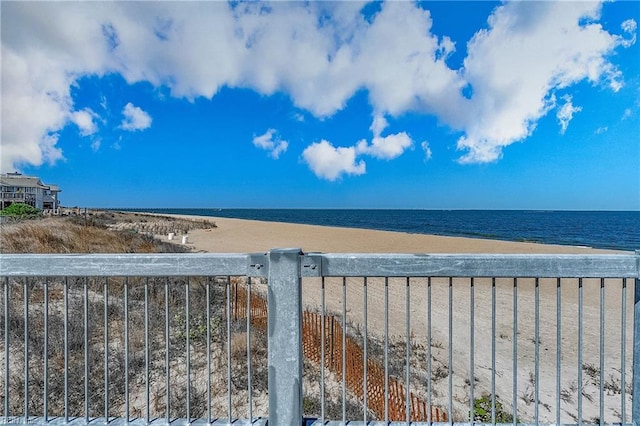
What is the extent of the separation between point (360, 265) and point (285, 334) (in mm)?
580

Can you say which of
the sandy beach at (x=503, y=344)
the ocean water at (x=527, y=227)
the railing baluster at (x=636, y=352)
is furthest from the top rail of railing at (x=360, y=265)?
the ocean water at (x=527, y=227)

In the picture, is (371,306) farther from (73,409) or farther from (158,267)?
(158,267)

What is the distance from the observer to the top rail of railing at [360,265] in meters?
1.96

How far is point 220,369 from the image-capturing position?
3.93m

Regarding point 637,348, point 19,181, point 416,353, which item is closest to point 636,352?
point 637,348

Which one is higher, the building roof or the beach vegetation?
the building roof

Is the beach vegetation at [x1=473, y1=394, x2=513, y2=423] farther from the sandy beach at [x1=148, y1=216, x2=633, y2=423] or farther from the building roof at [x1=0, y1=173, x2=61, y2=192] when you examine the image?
the building roof at [x1=0, y1=173, x2=61, y2=192]

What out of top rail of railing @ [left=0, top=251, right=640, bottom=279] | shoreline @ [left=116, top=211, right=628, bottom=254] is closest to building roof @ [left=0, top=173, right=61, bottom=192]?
shoreline @ [left=116, top=211, right=628, bottom=254]

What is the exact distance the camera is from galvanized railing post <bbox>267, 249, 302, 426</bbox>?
1.98 m

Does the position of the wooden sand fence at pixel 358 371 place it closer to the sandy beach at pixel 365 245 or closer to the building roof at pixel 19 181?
the sandy beach at pixel 365 245

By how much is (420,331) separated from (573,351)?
2358 mm

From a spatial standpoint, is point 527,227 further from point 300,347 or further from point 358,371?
point 300,347

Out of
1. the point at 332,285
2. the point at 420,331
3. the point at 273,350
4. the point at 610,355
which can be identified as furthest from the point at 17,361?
the point at 610,355

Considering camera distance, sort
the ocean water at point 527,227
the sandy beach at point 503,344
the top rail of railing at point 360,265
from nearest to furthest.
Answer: the top rail of railing at point 360,265 < the sandy beach at point 503,344 < the ocean water at point 527,227
